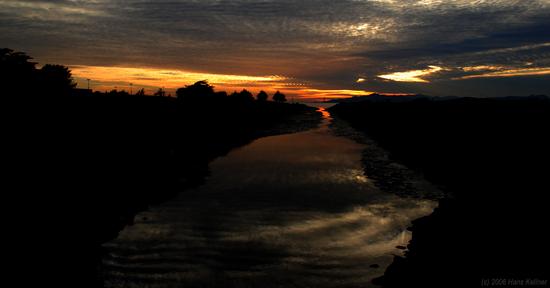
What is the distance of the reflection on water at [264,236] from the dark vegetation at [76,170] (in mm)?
1159

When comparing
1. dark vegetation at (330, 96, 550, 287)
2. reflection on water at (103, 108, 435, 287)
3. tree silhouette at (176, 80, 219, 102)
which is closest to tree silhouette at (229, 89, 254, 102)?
tree silhouette at (176, 80, 219, 102)

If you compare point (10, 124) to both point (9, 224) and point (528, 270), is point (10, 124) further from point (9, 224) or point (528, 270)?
point (528, 270)

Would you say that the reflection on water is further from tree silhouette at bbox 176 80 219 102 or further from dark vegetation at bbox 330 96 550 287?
tree silhouette at bbox 176 80 219 102

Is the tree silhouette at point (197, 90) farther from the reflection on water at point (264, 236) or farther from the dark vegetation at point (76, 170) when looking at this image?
the reflection on water at point (264, 236)

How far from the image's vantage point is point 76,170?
18344mm

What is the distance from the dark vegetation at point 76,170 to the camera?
11.6m

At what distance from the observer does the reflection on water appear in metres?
11.6

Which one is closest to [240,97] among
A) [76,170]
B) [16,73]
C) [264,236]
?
[16,73]

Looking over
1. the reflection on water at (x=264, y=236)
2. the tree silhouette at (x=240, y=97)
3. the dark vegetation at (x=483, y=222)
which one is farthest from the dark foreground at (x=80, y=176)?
the tree silhouette at (x=240, y=97)

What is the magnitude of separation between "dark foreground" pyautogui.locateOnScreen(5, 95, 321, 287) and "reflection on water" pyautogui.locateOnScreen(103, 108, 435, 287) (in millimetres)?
1115

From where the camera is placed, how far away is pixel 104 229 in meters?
14.5

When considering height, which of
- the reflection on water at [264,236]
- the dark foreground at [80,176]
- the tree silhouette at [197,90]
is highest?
the tree silhouette at [197,90]

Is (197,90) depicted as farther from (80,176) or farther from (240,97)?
(80,176)

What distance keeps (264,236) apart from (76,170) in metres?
10.3
